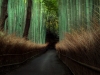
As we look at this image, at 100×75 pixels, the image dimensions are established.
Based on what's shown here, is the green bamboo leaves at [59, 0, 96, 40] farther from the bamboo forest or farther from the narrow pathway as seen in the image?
the narrow pathway

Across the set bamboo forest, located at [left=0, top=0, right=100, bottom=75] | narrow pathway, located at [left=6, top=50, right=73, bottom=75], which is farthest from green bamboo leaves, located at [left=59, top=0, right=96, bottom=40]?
narrow pathway, located at [left=6, top=50, right=73, bottom=75]

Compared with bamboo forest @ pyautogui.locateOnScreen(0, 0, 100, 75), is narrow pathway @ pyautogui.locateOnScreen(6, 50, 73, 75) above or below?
below

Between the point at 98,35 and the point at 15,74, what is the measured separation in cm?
440

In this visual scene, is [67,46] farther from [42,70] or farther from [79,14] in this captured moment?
[79,14]

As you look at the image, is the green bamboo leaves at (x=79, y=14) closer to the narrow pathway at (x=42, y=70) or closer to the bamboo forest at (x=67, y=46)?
the bamboo forest at (x=67, y=46)

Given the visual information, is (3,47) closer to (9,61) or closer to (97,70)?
(9,61)

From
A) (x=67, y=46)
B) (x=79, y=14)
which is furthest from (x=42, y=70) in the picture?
(x=79, y=14)

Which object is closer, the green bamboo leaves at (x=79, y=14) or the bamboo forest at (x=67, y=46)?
the bamboo forest at (x=67, y=46)

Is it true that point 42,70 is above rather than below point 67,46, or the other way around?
below

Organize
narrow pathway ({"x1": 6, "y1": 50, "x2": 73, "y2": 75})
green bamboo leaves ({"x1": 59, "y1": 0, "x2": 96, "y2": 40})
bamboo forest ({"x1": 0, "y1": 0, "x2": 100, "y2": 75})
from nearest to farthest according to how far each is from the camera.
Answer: bamboo forest ({"x1": 0, "y1": 0, "x2": 100, "y2": 75}), green bamboo leaves ({"x1": 59, "y1": 0, "x2": 96, "y2": 40}), narrow pathway ({"x1": 6, "y1": 50, "x2": 73, "y2": 75})

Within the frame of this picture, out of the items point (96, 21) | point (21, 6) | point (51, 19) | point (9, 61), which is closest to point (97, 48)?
point (96, 21)

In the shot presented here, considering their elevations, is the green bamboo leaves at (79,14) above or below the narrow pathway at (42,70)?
above

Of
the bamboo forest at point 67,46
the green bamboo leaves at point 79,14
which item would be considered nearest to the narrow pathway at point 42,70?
the bamboo forest at point 67,46

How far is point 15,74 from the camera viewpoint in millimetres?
7402
